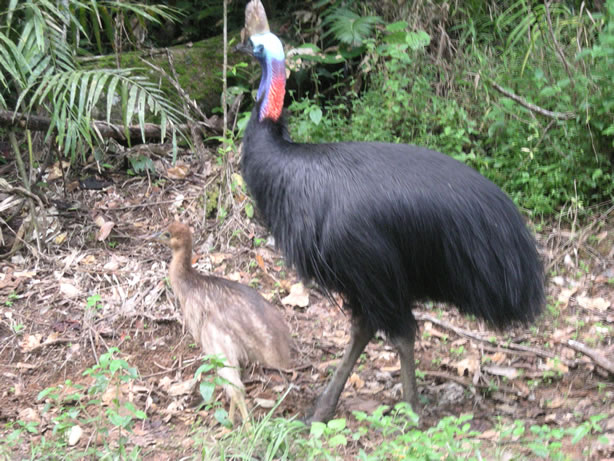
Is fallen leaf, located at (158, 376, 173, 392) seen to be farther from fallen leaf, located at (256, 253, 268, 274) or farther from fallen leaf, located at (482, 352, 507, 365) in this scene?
fallen leaf, located at (482, 352, 507, 365)

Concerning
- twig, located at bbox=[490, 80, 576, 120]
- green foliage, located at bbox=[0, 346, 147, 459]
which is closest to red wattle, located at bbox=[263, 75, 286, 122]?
green foliage, located at bbox=[0, 346, 147, 459]

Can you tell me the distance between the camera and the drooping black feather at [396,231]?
3186 mm

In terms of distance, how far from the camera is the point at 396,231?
3199mm

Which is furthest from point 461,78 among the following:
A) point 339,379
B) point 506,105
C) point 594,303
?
point 339,379

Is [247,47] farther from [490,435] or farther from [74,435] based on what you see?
[490,435]

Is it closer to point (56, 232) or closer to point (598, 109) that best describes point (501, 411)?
point (598, 109)

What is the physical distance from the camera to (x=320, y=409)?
12.0ft

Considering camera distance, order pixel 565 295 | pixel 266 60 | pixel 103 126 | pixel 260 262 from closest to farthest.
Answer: pixel 266 60
pixel 565 295
pixel 260 262
pixel 103 126

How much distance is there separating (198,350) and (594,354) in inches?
82.5

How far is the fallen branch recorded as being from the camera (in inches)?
197

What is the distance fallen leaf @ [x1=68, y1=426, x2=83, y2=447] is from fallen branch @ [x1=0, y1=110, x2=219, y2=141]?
192cm

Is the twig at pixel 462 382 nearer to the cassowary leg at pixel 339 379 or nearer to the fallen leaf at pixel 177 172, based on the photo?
the cassowary leg at pixel 339 379

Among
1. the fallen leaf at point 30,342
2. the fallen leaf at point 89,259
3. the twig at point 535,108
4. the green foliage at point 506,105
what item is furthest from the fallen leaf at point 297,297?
the twig at point 535,108

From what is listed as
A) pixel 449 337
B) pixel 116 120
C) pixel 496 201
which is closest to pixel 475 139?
pixel 449 337
